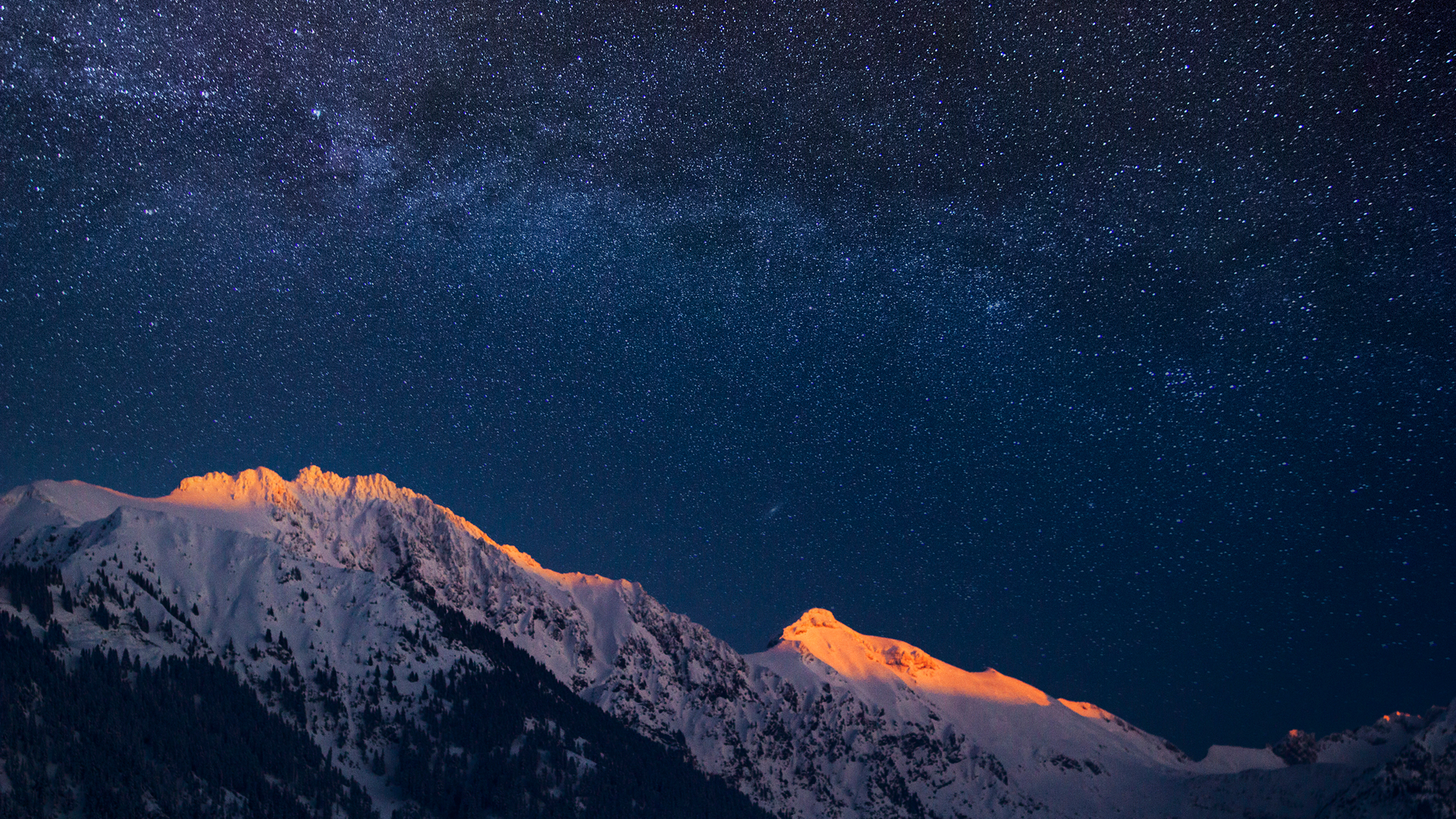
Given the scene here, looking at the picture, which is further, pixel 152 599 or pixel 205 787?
pixel 152 599

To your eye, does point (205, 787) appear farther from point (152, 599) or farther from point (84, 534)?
point (84, 534)

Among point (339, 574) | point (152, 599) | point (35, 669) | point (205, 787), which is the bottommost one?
point (205, 787)

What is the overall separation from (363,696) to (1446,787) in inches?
8443

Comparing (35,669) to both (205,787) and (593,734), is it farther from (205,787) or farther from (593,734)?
(593,734)

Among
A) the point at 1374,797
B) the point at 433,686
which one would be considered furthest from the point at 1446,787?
the point at 433,686

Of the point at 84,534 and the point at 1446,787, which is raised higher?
the point at 1446,787

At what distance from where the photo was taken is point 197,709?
4063 inches

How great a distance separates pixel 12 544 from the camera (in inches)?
4774

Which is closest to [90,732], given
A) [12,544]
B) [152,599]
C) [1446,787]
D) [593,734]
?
[152,599]

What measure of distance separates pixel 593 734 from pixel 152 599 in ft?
270

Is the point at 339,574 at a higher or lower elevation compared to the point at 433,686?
higher

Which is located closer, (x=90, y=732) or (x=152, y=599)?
(x=90, y=732)

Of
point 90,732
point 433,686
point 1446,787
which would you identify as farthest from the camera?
point 1446,787

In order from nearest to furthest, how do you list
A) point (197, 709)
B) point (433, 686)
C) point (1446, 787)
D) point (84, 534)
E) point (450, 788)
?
point (197, 709), point (450, 788), point (84, 534), point (433, 686), point (1446, 787)
